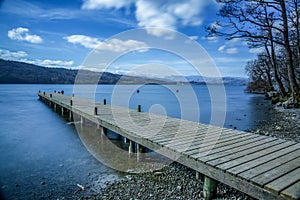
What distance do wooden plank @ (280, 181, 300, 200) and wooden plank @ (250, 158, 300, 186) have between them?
0.25 m

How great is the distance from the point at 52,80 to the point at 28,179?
106201mm

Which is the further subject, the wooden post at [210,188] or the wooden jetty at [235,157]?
the wooden post at [210,188]

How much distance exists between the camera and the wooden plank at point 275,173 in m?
2.85

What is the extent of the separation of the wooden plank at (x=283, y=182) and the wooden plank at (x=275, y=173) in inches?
2.3

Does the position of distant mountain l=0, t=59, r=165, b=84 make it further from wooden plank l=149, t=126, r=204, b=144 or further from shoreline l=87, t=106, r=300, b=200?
shoreline l=87, t=106, r=300, b=200

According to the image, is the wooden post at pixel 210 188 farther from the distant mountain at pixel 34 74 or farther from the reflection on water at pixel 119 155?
the distant mountain at pixel 34 74

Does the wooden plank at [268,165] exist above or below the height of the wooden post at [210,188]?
above

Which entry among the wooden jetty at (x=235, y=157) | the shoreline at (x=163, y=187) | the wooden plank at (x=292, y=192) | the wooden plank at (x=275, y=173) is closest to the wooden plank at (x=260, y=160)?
the wooden jetty at (x=235, y=157)

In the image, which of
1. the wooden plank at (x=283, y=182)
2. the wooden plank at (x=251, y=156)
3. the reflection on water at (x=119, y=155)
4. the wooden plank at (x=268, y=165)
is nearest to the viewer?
the wooden plank at (x=283, y=182)

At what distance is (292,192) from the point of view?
8.25ft

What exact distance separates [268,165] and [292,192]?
879 mm

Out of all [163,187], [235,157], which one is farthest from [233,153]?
[163,187]

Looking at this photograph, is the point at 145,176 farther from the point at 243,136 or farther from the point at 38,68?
the point at 38,68

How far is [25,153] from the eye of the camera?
7855 millimetres
